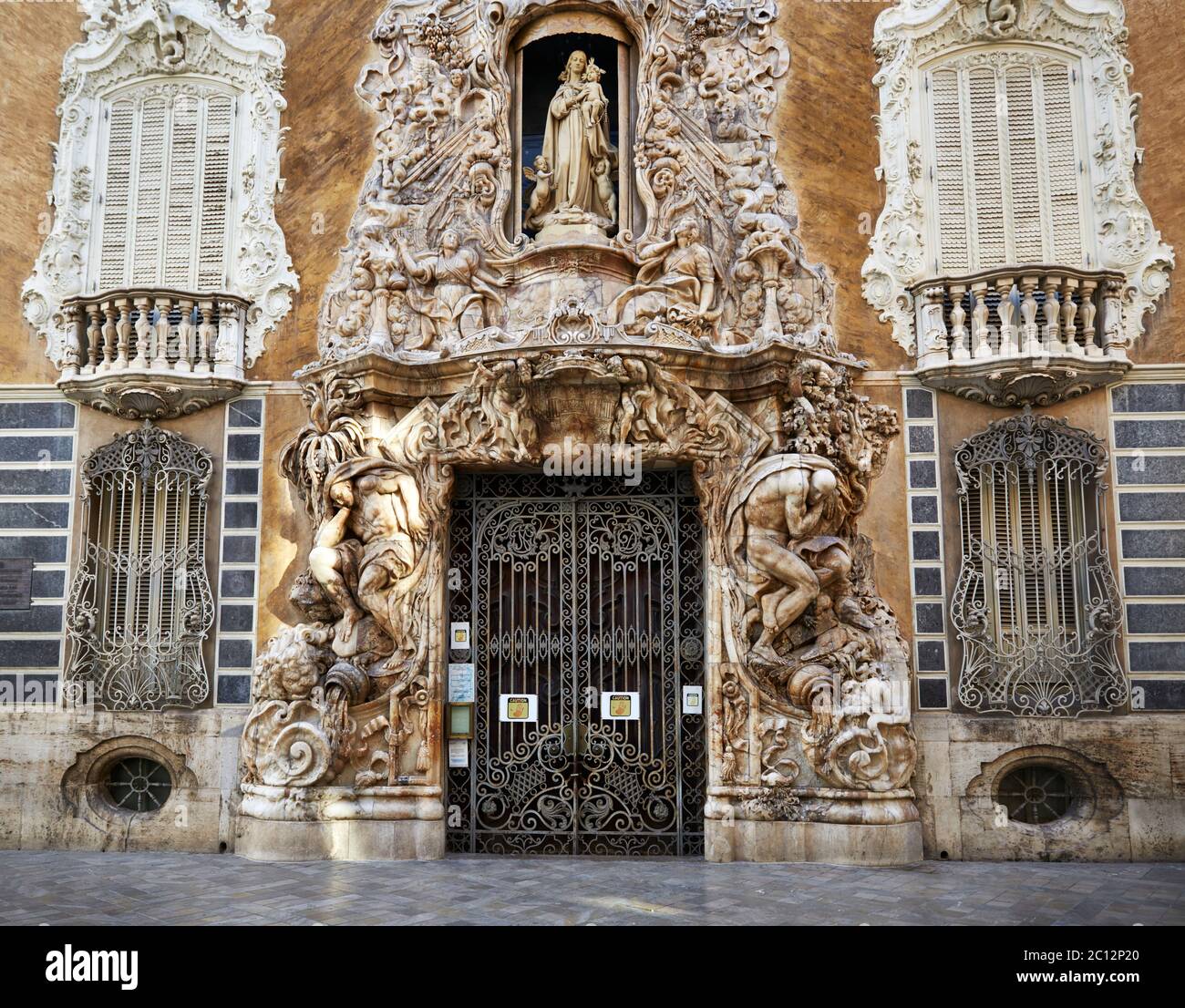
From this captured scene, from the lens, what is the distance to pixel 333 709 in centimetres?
1017

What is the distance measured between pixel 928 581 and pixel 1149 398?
272 cm

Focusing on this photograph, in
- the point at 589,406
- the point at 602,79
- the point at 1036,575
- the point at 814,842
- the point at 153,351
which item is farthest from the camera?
the point at 602,79

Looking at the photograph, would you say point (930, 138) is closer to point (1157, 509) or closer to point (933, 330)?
point (933, 330)

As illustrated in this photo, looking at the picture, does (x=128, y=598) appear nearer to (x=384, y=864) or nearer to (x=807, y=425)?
(x=384, y=864)

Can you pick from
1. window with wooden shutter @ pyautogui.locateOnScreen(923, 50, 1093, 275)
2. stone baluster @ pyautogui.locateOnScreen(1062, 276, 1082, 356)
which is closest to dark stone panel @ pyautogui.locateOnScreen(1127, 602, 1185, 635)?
stone baluster @ pyautogui.locateOnScreen(1062, 276, 1082, 356)

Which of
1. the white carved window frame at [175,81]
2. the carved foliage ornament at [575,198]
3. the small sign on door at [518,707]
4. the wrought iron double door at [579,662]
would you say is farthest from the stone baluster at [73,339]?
the small sign on door at [518,707]

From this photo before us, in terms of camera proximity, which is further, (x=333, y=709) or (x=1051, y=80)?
(x=1051, y=80)

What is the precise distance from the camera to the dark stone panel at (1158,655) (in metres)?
10.5

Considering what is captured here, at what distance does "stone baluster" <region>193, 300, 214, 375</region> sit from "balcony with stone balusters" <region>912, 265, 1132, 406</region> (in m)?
7.01

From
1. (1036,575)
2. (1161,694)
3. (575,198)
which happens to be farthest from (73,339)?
(1161,694)

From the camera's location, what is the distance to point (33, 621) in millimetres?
11344

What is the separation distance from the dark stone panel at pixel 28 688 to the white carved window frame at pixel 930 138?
892cm
